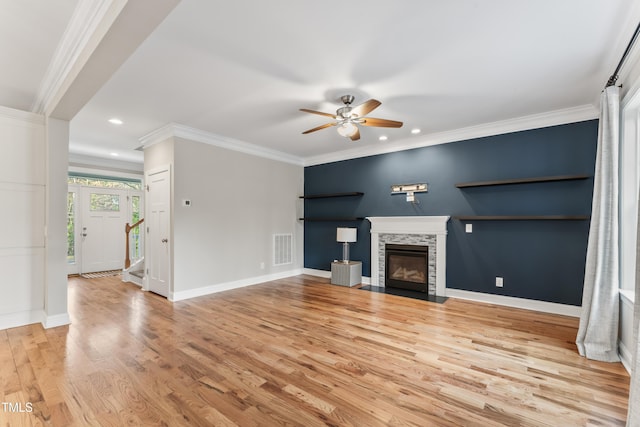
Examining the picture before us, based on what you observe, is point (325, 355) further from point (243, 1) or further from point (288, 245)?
point (288, 245)

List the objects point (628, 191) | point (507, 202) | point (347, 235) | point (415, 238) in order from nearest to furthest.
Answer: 1. point (628, 191)
2. point (507, 202)
3. point (415, 238)
4. point (347, 235)

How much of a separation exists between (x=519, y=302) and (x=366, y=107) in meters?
3.51

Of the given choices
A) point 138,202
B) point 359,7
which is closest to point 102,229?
point 138,202

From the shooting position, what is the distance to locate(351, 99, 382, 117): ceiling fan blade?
2873 mm

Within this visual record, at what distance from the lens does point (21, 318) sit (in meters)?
3.40

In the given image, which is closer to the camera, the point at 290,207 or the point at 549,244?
the point at 549,244

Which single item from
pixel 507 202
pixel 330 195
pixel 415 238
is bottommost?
pixel 415 238

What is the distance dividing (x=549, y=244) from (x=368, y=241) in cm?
278

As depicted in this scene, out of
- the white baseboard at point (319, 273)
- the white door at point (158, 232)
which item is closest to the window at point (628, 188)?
the white baseboard at point (319, 273)

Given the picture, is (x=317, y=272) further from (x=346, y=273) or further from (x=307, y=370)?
(x=307, y=370)

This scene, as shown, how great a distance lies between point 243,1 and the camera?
1919mm

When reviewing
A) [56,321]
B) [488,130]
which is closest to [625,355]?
[488,130]

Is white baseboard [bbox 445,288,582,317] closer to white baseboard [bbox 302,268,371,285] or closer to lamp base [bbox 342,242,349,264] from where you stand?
white baseboard [bbox 302,268,371,285]

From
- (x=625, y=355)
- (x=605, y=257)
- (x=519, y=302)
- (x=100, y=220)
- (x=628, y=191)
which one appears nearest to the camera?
(x=625, y=355)
